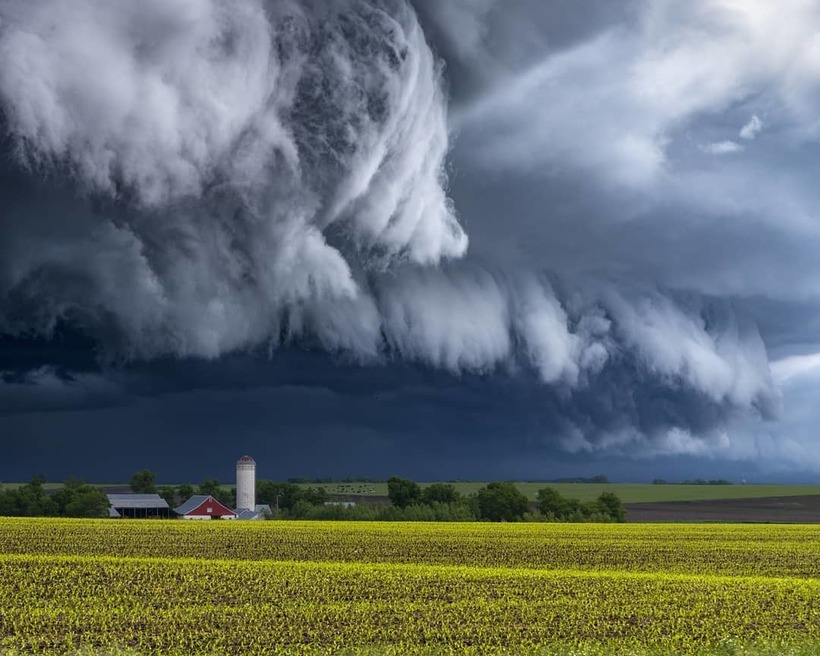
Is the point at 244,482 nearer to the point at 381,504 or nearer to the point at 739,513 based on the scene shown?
the point at 381,504

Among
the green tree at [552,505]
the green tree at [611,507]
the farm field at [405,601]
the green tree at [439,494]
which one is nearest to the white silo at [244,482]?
the green tree at [439,494]

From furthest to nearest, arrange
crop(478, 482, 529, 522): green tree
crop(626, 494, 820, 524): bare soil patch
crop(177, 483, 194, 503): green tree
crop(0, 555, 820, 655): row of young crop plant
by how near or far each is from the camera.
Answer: crop(177, 483, 194, 503): green tree, crop(626, 494, 820, 524): bare soil patch, crop(478, 482, 529, 522): green tree, crop(0, 555, 820, 655): row of young crop plant

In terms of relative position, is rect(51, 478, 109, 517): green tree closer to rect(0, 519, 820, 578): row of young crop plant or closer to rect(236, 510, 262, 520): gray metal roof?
rect(236, 510, 262, 520): gray metal roof

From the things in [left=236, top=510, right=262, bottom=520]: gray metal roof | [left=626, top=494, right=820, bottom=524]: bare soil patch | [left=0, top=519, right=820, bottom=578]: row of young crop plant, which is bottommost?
[left=626, top=494, right=820, bottom=524]: bare soil patch

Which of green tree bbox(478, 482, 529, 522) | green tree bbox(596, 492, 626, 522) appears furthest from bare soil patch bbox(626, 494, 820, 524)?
green tree bbox(478, 482, 529, 522)

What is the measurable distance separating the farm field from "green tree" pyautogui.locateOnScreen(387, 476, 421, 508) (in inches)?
2661

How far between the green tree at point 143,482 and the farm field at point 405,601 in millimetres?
102437

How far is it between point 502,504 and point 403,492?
1820cm

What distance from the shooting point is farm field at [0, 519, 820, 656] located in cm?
2186

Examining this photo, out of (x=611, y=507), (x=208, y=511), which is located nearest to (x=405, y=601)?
(x=611, y=507)

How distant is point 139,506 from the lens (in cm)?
12975

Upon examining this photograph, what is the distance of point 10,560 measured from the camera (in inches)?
1407

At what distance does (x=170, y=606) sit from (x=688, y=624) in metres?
16.1

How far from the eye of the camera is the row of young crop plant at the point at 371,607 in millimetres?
22094
